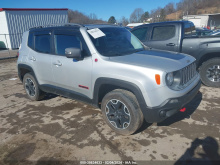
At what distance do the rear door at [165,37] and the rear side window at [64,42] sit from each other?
2.98 m

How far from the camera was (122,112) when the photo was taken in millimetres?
3066

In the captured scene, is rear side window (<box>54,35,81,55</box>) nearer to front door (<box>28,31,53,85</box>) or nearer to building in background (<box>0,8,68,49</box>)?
front door (<box>28,31,53,85</box>)

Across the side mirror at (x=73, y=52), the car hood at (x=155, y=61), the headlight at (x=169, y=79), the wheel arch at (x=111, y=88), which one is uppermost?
the side mirror at (x=73, y=52)

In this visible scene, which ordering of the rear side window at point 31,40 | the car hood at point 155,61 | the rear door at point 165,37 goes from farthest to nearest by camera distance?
the rear door at point 165,37, the rear side window at point 31,40, the car hood at point 155,61

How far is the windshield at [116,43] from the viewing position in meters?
3.36

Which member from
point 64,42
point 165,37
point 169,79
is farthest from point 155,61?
point 165,37

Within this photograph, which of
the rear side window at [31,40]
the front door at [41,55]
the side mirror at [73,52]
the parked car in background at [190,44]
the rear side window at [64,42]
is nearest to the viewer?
the side mirror at [73,52]

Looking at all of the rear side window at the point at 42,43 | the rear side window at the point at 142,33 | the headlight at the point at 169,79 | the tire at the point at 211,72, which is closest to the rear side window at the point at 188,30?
the tire at the point at 211,72

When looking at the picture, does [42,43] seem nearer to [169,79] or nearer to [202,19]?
[169,79]

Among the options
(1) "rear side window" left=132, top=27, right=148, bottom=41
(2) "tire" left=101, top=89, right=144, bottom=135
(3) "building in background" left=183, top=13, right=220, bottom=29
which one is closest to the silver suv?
(2) "tire" left=101, top=89, right=144, bottom=135

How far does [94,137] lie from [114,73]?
1176 mm

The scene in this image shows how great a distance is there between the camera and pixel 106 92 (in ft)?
11.2

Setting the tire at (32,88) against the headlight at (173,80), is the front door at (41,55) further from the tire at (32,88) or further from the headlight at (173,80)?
the headlight at (173,80)

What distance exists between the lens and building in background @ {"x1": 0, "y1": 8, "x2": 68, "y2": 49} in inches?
742
